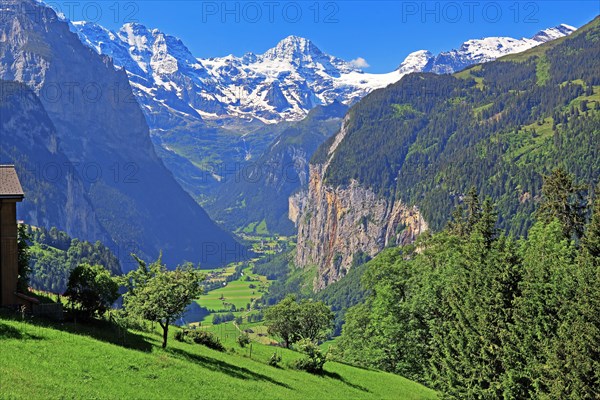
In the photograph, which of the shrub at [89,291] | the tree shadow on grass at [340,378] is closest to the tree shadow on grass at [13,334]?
the shrub at [89,291]

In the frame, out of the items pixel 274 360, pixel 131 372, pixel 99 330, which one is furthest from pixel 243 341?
pixel 131 372

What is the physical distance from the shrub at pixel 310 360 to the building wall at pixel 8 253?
105ft

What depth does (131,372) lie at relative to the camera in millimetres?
40781

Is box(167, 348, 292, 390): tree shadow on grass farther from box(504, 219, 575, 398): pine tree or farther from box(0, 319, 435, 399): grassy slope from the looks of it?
box(504, 219, 575, 398): pine tree

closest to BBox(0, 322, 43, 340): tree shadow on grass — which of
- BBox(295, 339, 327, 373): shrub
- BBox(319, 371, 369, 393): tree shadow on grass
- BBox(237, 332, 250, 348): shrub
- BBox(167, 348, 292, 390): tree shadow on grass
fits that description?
BBox(167, 348, 292, 390): tree shadow on grass

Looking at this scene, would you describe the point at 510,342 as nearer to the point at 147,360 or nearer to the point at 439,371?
the point at 439,371

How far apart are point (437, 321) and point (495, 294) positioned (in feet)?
54.7

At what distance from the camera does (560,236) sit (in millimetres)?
68125

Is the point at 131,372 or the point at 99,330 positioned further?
the point at 99,330

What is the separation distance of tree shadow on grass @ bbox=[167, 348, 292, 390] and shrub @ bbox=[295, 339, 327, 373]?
38.6 feet

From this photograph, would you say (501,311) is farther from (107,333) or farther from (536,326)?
(107,333)

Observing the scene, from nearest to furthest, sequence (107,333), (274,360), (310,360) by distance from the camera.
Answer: (107,333), (274,360), (310,360)

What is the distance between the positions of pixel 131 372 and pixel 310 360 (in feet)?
99.8

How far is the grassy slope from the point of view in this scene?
34.0m
